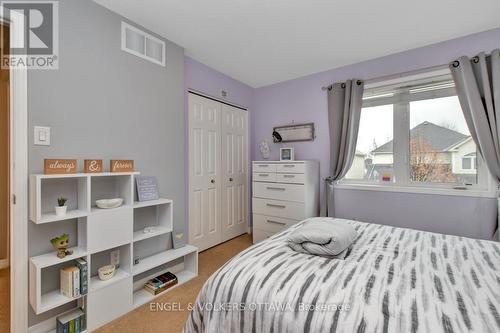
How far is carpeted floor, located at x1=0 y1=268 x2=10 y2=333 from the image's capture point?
158 cm

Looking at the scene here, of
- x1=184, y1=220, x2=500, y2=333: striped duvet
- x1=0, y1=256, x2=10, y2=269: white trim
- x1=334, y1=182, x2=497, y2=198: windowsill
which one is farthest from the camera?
x1=0, y1=256, x2=10, y2=269: white trim

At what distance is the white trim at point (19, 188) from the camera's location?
1.43 metres

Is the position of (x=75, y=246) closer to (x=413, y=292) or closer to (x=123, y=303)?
(x=123, y=303)

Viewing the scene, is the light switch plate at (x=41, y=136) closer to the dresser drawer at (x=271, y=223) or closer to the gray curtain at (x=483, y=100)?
the dresser drawer at (x=271, y=223)

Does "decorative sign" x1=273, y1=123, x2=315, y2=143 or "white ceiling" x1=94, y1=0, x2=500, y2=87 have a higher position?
"white ceiling" x1=94, y1=0, x2=500, y2=87

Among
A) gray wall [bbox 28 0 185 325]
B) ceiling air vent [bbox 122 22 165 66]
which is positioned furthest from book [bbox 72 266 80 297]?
ceiling air vent [bbox 122 22 165 66]

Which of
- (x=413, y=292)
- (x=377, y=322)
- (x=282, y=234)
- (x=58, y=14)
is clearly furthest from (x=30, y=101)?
(x=413, y=292)

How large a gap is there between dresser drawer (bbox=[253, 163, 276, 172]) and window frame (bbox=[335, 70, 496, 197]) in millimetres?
947

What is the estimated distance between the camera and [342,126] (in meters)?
2.85

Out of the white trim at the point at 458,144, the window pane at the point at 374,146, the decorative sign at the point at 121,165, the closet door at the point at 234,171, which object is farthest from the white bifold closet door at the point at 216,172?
the white trim at the point at 458,144

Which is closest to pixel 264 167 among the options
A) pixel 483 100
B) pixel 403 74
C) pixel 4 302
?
pixel 403 74

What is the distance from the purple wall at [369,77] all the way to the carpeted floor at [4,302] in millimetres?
3118

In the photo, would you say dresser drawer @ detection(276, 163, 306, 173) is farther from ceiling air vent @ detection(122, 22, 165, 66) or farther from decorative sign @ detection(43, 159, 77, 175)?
decorative sign @ detection(43, 159, 77, 175)

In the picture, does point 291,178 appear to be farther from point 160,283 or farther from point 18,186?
point 18,186
